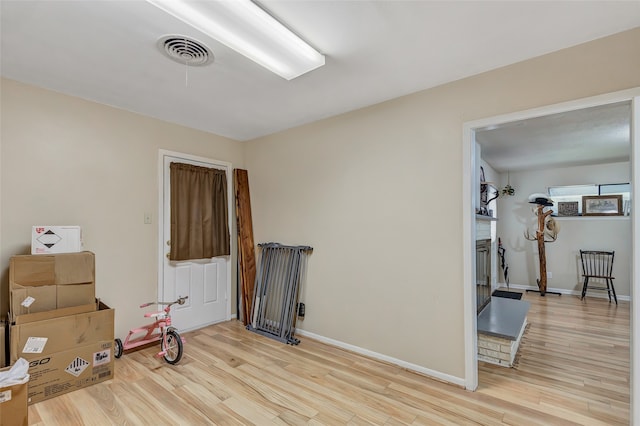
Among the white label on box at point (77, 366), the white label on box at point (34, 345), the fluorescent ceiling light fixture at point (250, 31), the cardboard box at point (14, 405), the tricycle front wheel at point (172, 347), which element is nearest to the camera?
the fluorescent ceiling light fixture at point (250, 31)

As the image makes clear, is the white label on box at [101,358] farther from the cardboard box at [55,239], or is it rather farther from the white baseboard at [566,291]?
the white baseboard at [566,291]

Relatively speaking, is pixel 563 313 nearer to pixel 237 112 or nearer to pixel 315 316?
pixel 315 316

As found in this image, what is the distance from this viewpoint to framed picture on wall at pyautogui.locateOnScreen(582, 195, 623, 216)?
18.3ft

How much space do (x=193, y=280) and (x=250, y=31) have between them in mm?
2961

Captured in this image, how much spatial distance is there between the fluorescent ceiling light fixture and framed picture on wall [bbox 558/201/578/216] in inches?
255

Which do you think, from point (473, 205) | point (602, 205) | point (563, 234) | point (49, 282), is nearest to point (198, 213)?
point (49, 282)

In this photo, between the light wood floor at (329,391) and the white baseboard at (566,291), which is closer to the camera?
the light wood floor at (329,391)

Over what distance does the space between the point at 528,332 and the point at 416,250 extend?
233 centimetres

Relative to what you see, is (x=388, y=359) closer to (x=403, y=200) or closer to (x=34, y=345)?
(x=403, y=200)

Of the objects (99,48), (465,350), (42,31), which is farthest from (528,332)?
(42,31)

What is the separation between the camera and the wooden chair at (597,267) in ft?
17.9

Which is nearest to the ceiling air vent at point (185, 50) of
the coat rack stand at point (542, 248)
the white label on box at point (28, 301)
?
the white label on box at point (28, 301)

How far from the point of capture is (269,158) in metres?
3.95

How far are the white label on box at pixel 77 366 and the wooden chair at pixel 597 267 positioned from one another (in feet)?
24.3
